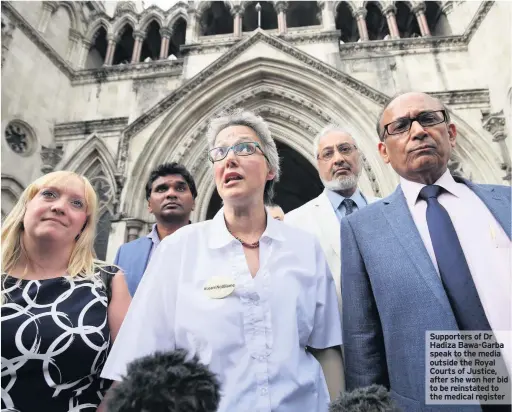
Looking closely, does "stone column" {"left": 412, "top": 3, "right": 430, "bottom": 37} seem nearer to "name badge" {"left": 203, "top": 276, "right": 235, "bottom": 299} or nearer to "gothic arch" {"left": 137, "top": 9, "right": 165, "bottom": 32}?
"gothic arch" {"left": 137, "top": 9, "right": 165, "bottom": 32}

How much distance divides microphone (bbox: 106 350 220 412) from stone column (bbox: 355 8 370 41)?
14.0 meters

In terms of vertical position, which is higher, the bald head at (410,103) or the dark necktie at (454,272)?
the bald head at (410,103)

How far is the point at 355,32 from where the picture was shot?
1418 centimetres

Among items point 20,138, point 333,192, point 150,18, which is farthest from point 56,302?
point 150,18

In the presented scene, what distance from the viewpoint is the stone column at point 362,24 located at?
12.5m

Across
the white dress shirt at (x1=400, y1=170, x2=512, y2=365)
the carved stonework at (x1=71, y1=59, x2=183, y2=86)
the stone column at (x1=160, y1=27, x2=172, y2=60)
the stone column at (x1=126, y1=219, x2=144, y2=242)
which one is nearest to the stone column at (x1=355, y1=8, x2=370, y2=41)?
the carved stonework at (x1=71, y1=59, x2=183, y2=86)

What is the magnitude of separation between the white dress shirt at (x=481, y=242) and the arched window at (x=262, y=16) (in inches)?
584

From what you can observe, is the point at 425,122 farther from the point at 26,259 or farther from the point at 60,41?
the point at 60,41

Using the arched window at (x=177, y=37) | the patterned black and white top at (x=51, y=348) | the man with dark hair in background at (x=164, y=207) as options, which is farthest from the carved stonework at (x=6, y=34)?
the patterned black and white top at (x=51, y=348)

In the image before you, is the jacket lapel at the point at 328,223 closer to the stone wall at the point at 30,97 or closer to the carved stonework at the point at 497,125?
the carved stonework at the point at 497,125

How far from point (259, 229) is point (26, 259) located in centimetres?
142

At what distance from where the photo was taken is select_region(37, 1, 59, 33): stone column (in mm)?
12155

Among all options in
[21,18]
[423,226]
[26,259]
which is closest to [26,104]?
[21,18]

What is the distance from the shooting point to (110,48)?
1395 cm
